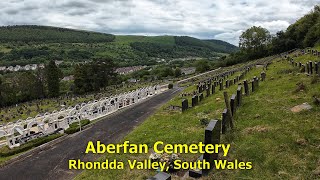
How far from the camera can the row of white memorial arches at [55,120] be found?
59.8 ft

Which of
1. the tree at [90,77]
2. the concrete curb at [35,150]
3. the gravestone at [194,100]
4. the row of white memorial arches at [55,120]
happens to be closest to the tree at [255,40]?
the tree at [90,77]

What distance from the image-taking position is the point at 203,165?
7832 millimetres

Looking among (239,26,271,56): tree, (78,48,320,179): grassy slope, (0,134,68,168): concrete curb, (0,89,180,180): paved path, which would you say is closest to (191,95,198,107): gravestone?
(78,48,320,179): grassy slope

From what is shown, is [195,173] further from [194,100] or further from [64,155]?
[194,100]

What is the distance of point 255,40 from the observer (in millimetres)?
82062

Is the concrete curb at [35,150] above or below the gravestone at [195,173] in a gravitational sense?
below

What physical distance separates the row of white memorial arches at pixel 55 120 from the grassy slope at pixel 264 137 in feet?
28.9

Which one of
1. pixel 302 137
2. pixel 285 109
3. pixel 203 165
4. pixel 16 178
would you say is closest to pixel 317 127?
pixel 302 137

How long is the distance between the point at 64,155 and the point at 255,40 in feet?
260

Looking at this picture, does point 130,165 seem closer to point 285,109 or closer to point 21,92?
point 285,109

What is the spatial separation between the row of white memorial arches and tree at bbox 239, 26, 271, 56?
5689 centimetres

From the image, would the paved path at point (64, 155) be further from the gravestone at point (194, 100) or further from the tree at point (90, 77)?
the tree at point (90, 77)

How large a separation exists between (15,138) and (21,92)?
66274mm

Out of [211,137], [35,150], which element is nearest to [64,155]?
[35,150]
